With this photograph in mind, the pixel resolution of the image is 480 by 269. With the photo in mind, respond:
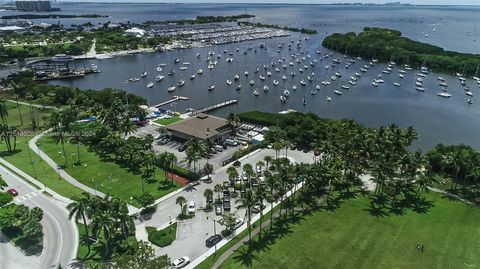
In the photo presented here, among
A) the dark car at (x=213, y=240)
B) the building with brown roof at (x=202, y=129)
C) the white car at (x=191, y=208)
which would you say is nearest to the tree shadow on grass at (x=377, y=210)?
the dark car at (x=213, y=240)

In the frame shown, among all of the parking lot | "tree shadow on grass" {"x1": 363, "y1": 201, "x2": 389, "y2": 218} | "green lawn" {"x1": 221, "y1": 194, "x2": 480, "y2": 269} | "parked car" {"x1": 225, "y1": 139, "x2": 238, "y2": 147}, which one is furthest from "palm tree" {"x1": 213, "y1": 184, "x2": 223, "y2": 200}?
"tree shadow on grass" {"x1": 363, "y1": 201, "x2": 389, "y2": 218}

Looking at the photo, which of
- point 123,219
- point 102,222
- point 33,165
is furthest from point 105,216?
point 33,165

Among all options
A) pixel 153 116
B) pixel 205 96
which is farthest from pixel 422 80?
pixel 153 116

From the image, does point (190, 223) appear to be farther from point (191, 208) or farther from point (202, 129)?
point (202, 129)

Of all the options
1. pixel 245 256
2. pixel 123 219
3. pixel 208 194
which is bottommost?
pixel 245 256

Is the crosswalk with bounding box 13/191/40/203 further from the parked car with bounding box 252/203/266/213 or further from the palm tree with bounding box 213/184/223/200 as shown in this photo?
the parked car with bounding box 252/203/266/213

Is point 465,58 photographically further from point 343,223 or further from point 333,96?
point 343,223
